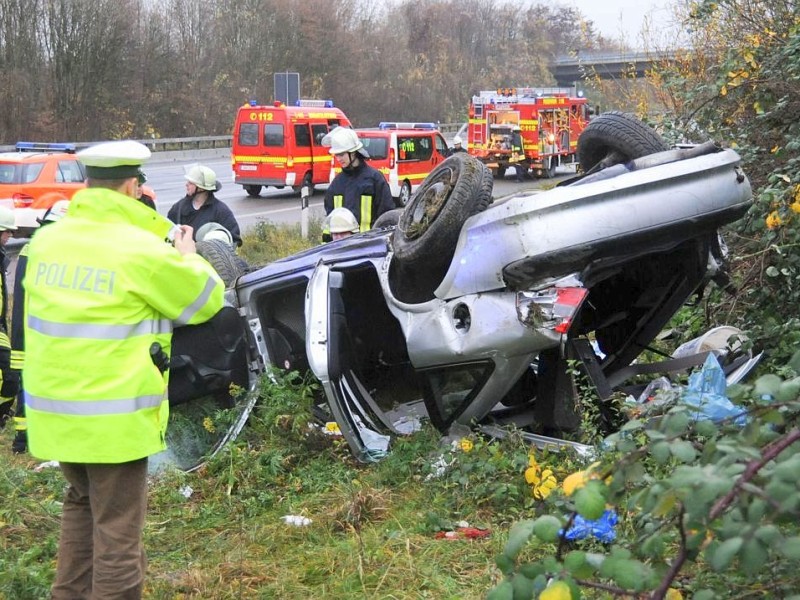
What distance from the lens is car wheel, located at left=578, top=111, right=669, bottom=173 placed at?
15.0ft

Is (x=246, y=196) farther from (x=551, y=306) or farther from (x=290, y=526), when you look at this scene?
(x=551, y=306)

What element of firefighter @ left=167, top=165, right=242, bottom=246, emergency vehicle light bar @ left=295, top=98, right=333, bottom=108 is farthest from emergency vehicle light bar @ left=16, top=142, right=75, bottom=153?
firefighter @ left=167, top=165, right=242, bottom=246

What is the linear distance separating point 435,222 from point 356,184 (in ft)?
11.1

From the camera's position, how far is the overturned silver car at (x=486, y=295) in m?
3.97

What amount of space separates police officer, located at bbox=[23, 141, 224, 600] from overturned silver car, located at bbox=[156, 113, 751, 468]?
1510 millimetres

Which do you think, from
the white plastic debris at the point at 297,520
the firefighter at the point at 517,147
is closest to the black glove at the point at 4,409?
the white plastic debris at the point at 297,520

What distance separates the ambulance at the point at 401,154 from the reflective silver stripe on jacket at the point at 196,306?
17508mm

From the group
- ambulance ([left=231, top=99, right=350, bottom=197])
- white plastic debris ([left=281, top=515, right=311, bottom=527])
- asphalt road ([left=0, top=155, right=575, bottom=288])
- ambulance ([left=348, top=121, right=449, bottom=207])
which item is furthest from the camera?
ambulance ([left=231, top=99, right=350, bottom=197])

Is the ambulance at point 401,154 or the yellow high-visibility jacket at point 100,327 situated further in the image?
the ambulance at point 401,154

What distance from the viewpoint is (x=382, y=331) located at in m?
5.34

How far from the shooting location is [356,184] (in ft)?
25.1

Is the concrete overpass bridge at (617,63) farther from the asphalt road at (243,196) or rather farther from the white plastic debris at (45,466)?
the white plastic debris at (45,466)

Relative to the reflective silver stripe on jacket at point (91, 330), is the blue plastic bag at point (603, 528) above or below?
below

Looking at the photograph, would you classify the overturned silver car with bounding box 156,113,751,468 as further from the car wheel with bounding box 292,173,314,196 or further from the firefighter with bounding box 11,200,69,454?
the car wheel with bounding box 292,173,314,196
